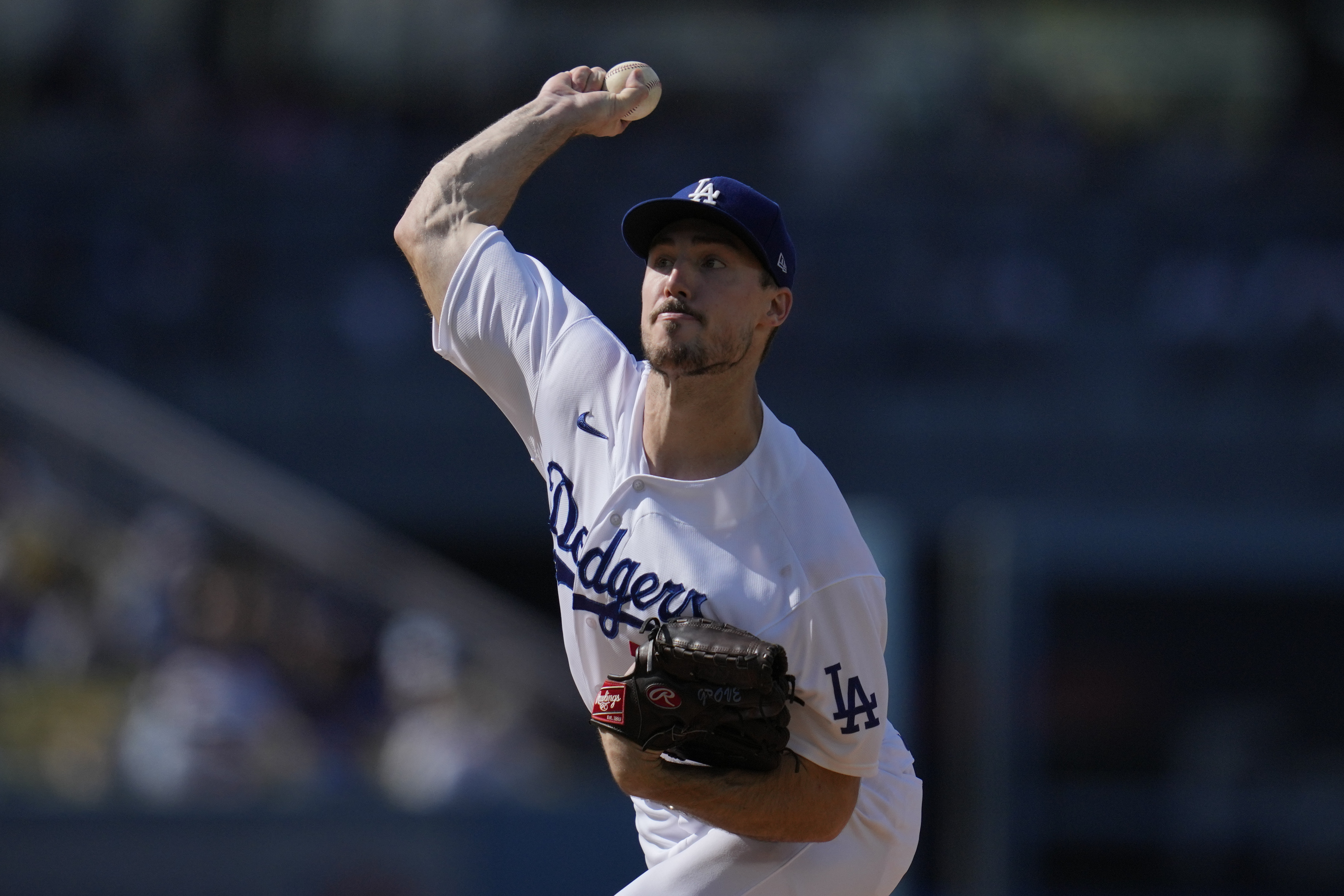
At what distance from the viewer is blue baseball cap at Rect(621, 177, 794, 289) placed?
340 centimetres

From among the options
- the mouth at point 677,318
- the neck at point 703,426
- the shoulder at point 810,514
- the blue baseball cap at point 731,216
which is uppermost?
the blue baseball cap at point 731,216

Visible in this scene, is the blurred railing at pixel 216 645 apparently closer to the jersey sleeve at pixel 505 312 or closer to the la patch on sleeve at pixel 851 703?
the jersey sleeve at pixel 505 312

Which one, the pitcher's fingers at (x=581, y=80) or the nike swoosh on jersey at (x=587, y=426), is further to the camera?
the pitcher's fingers at (x=581, y=80)

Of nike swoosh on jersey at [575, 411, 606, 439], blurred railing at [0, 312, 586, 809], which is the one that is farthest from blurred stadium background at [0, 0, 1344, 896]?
nike swoosh on jersey at [575, 411, 606, 439]

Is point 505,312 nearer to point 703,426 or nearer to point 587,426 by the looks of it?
point 587,426

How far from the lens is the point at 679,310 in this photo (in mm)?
3400

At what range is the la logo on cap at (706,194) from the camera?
3396mm

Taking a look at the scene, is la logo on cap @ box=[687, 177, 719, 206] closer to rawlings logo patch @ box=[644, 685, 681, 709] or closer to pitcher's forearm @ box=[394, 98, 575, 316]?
pitcher's forearm @ box=[394, 98, 575, 316]

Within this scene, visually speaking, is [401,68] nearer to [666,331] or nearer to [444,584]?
[444,584]

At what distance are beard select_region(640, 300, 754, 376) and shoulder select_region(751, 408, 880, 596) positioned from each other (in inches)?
7.9

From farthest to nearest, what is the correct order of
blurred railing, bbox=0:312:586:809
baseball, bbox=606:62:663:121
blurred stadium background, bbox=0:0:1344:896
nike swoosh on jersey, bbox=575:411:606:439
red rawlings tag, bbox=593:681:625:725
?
blurred stadium background, bbox=0:0:1344:896 < blurred railing, bbox=0:312:586:809 < baseball, bbox=606:62:663:121 < nike swoosh on jersey, bbox=575:411:606:439 < red rawlings tag, bbox=593:681:625:725

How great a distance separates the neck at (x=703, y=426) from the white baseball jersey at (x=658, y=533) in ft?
0.13

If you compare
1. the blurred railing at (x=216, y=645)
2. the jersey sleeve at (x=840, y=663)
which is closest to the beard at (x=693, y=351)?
the jersey sleeve at (x=840, y=663)

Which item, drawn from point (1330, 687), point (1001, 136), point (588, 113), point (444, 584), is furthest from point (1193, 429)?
point (588, 113)
